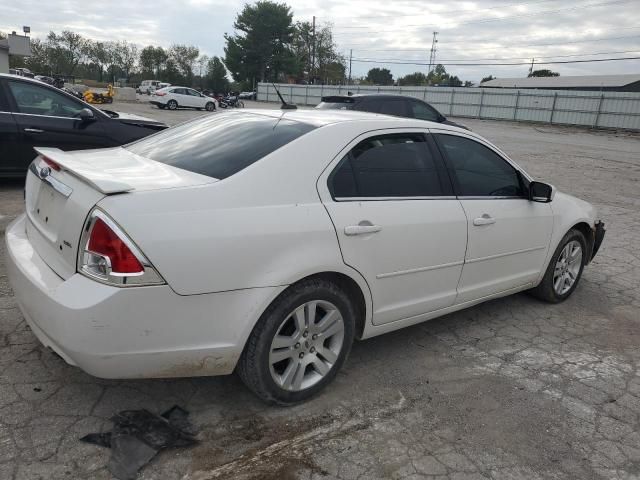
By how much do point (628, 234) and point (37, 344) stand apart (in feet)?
23.5

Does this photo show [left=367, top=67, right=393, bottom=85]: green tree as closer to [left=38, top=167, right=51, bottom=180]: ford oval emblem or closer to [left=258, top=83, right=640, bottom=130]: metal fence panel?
[left=258, top=83, right=640, bottom=130]: metal fence panel

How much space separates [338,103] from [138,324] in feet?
30.0

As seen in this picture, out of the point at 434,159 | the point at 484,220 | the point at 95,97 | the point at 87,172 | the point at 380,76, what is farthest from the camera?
the point at 380,76

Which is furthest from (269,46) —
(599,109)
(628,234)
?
(628,234)

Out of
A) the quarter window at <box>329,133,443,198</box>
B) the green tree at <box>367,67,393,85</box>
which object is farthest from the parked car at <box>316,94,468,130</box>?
the green tree at <box>367,67,393,85</box>

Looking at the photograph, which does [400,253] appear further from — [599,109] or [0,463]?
[599,109]

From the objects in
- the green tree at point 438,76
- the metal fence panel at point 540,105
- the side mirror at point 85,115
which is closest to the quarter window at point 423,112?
the side mirror at point 85,115

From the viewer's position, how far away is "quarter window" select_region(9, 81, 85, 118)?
6.83 meters

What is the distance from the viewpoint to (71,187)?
257 centimetres

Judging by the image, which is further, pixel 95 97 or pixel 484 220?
pixel 95 97

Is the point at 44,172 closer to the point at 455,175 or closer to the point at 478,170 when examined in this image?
the point at 455,175

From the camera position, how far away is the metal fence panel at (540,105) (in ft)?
106

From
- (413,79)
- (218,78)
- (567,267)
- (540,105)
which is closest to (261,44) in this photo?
(218,78)

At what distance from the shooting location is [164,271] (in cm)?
227
